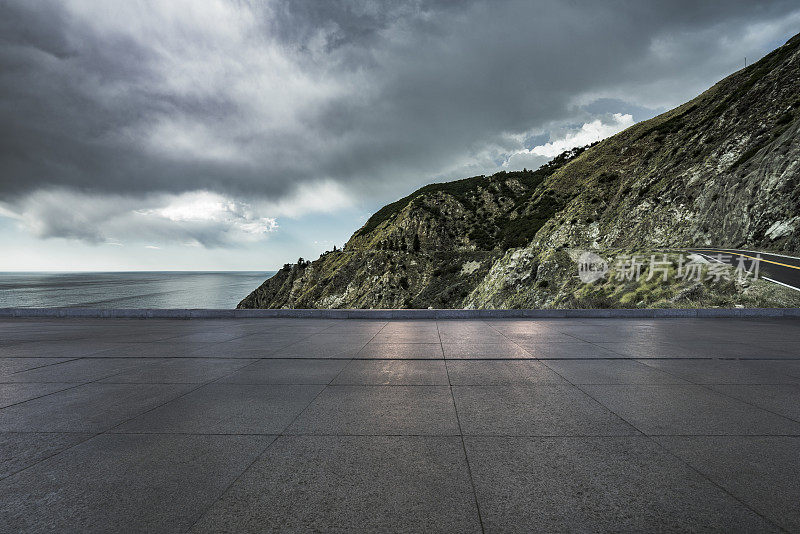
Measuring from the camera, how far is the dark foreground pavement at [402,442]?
2.63 m

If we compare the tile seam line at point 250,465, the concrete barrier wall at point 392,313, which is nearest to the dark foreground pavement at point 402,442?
the tile seam line at point 250,465

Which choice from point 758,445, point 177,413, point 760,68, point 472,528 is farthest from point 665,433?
point 760,68

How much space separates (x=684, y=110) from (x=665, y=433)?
8932 cm

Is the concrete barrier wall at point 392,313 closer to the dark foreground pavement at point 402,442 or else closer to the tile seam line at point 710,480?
the dark foreground pavement at point 402,442

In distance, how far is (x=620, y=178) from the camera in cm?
6219

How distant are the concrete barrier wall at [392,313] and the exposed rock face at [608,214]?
1739cm

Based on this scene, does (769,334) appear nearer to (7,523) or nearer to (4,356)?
(7,523)

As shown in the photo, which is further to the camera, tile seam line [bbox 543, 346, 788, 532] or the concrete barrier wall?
the concrete barrier wall

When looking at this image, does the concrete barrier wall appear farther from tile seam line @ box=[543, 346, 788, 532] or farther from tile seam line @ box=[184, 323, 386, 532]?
tile seam line @ box=[543, 346, 788, 532]

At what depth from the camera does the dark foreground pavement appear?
2627mm

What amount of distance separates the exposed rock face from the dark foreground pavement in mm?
28625

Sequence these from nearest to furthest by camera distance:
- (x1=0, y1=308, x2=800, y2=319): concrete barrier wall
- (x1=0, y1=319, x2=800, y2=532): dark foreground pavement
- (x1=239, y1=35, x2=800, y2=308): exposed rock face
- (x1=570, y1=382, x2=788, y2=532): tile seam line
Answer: (x1=570, y1=382, x2=788, y2=532): tile seam line, (x1=0, y1=319, x2=800, y2=532): dark foreground pavement, (x1=0, y1=308, x2=800, y2=319): concrete barrier wall, (x1=239, y1=35, x2=800, y2=308): exposed rock face

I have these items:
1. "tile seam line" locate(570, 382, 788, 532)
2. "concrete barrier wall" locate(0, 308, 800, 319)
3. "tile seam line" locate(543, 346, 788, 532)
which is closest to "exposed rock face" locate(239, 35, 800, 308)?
"concrete barrier wall" locate(0, 308, 800, 319)

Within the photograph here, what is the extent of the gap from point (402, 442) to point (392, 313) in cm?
1182
